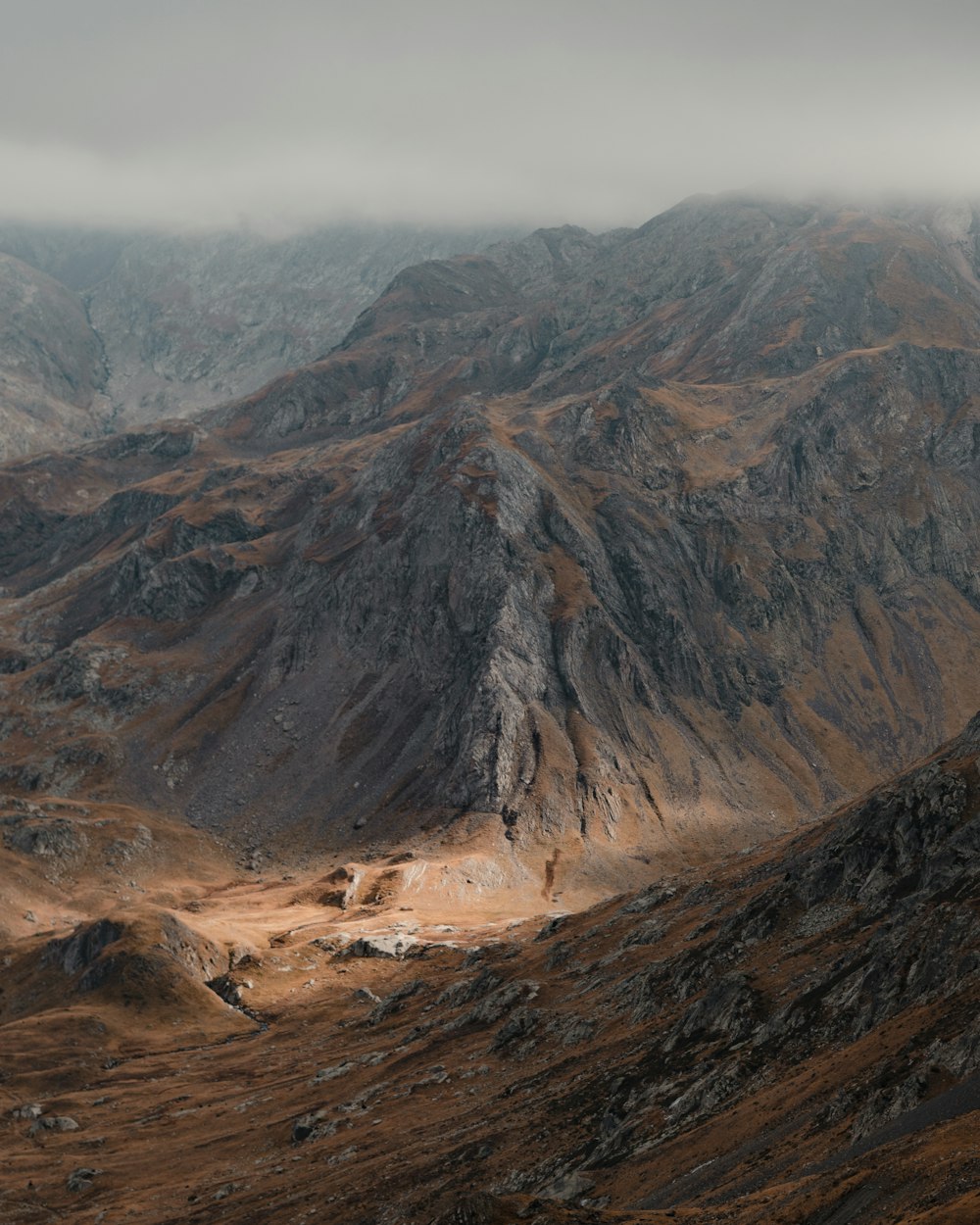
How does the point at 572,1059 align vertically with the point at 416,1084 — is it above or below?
above

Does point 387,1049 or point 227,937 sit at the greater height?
point 387,1049

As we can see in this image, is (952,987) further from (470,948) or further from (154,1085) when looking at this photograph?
(470,948)

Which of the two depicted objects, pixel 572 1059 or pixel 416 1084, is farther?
pixel 416 1084

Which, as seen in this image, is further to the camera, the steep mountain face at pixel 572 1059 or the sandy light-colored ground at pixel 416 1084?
the steep mountain face at pixel 572 1059

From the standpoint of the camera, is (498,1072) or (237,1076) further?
(237,1076)

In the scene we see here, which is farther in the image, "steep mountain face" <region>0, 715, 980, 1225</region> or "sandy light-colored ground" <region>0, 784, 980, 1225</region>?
"steep mountain face" <region>0, 715, 980, 1225</region>

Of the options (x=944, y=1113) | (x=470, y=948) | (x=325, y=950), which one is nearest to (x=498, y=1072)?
(x=944, y=1113)

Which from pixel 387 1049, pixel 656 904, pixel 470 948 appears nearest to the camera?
pixel 387 1049

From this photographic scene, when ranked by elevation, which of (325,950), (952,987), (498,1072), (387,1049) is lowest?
(325,950)
